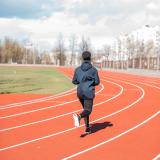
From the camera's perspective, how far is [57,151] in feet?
24.7

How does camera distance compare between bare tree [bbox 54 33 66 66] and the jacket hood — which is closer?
the jacket hood

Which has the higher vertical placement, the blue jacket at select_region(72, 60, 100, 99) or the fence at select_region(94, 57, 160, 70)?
the blue jacket at select_region(72, 60, 100, 99)

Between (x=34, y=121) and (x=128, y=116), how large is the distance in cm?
→ 277

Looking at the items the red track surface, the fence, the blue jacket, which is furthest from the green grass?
the fence

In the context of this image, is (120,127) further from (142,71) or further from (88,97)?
(142,71)

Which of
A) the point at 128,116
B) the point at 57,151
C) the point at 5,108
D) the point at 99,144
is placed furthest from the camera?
the point at 5,108

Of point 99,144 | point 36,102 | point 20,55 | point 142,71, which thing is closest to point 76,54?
point 20,55

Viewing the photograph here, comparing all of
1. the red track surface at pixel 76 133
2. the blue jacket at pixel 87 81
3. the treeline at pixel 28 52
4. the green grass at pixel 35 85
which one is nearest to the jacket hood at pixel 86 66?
the blue jacket at pixel 87 81

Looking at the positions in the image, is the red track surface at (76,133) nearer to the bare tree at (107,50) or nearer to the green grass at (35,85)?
the green grass at (35,85)

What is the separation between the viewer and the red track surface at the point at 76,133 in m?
7.33

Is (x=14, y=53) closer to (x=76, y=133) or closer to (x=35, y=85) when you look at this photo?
(x=35, y=85)

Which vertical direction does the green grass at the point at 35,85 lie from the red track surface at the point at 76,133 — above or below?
below

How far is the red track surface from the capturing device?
733 cm

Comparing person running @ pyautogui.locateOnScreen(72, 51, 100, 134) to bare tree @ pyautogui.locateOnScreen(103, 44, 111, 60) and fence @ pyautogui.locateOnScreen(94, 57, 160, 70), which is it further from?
bare tree @ pyautogui.locateOnScreen(103, 44, 111, 60)
